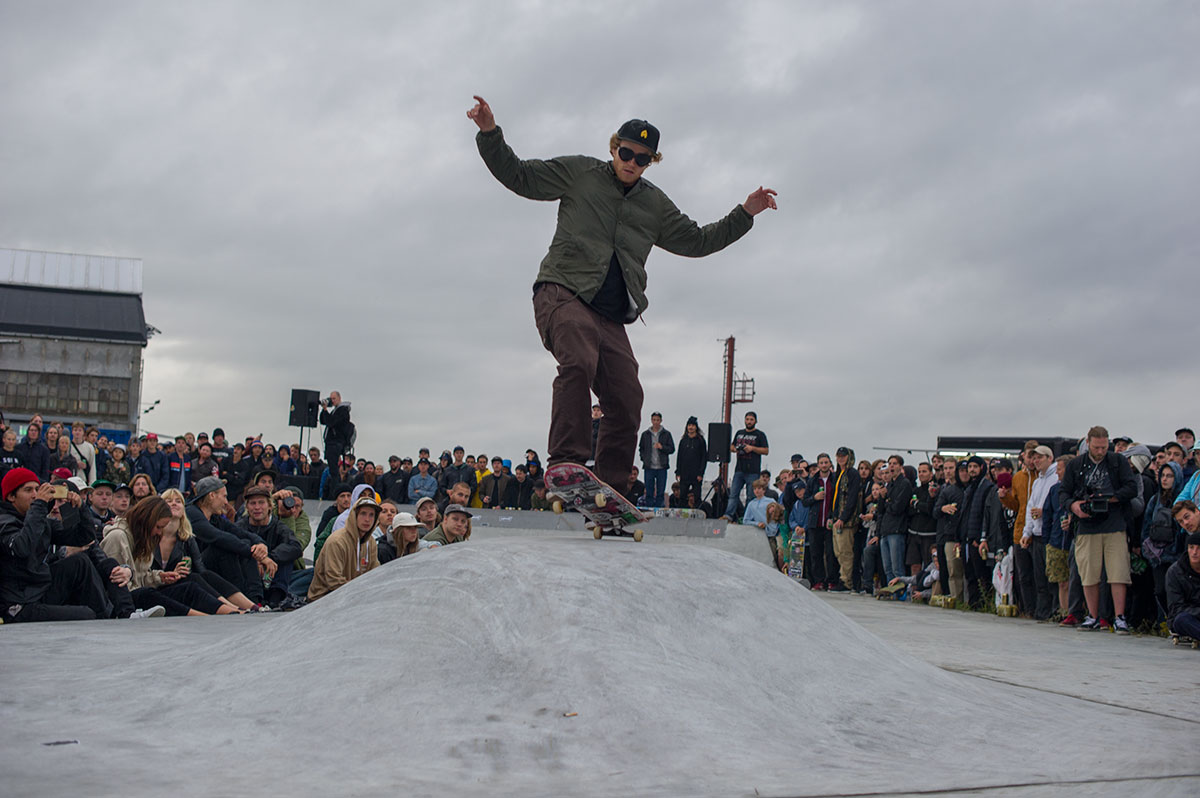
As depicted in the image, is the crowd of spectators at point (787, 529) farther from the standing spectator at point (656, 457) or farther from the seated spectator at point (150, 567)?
the standing spectator at point (656, 457)

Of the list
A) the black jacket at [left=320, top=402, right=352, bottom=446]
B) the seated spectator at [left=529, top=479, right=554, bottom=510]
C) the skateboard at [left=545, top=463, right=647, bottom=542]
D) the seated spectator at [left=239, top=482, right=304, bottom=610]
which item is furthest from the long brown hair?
the black jacket at [left=320, top=402, right=352, bottom=446]

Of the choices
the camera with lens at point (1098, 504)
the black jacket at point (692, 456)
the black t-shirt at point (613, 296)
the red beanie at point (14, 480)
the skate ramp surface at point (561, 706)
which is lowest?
the skate ramp surface at point (561, 706)

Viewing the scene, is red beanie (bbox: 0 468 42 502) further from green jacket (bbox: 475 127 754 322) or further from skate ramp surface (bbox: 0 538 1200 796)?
green jacket (bbox: 475 127 754 322)

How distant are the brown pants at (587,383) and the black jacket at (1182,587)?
5.10m

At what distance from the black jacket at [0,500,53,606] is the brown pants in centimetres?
415

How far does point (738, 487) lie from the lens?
58.8ft

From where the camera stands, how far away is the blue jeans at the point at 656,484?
17875mm

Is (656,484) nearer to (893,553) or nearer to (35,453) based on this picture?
(893,553)

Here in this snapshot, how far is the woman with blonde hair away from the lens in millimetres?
8656

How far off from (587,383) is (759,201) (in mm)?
1798

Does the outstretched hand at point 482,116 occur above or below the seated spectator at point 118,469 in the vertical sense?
above

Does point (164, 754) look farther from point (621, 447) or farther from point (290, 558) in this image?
point (290, 558)

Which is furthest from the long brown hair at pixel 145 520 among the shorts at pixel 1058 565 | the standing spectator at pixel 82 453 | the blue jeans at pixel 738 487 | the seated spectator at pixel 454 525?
the blue jeans at pixel 738 487

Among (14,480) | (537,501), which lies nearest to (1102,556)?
(14,480)
